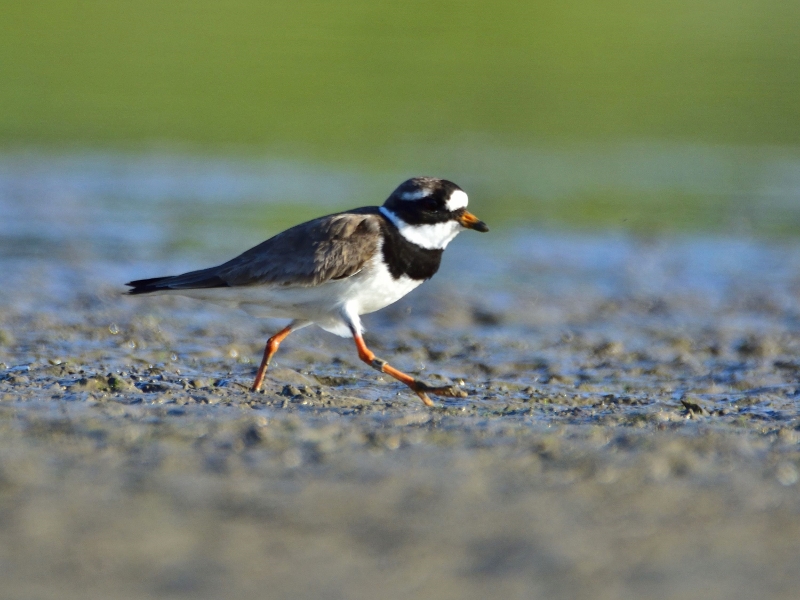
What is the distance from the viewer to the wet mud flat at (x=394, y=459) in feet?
11.7

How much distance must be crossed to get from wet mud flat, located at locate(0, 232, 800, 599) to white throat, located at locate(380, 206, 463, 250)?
84cm

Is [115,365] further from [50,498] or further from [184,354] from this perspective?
[50,498]

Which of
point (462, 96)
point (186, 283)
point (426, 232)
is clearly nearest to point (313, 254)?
point (426, 232)

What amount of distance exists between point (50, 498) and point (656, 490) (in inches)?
85.1

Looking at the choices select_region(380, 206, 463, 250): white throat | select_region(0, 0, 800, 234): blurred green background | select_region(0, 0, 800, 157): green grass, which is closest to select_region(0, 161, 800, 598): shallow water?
select_region(380, 206, 463, 250): white throat

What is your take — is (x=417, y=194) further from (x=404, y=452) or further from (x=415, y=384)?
(x=404, y=452)

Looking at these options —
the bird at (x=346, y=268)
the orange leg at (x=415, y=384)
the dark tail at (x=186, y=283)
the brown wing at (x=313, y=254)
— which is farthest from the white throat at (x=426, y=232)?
the dark tail at (x=186, y=283)

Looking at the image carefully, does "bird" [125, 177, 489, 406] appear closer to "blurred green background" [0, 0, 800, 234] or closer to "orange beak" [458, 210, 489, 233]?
"orange beak" [458, 210, 489, 233]

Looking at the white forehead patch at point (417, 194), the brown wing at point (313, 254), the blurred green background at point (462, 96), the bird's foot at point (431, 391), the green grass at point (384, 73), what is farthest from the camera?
the green grass at point (384, 73)

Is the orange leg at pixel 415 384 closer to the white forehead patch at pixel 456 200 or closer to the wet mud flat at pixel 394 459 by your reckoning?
the wet mud flat at pixel 394 459

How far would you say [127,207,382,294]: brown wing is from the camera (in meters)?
6.34

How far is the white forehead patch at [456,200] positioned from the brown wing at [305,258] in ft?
A: 1.31

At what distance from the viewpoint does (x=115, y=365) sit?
696cm

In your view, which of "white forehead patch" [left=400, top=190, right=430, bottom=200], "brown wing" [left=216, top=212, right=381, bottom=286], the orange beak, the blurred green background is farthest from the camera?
the blurred green background
